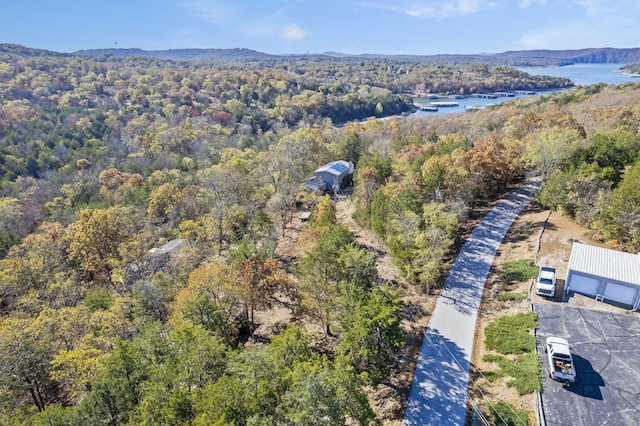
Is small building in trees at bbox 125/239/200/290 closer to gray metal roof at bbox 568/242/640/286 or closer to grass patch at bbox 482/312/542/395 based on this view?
grass patch at bbox 482/312/542/395

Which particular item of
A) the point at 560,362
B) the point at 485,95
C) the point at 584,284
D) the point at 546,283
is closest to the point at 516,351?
the point at 560,362

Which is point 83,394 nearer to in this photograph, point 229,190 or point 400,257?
point 400,257

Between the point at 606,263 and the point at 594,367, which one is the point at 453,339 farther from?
the point at 606,263

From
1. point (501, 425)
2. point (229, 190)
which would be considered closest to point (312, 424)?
point (501, 425)

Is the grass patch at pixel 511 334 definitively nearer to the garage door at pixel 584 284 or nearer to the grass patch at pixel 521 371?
the grass patch at pixel 521 371

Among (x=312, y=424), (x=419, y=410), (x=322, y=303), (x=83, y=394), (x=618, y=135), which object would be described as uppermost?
(x=618, y=135)

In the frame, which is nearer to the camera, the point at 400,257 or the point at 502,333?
the point at 502,333
